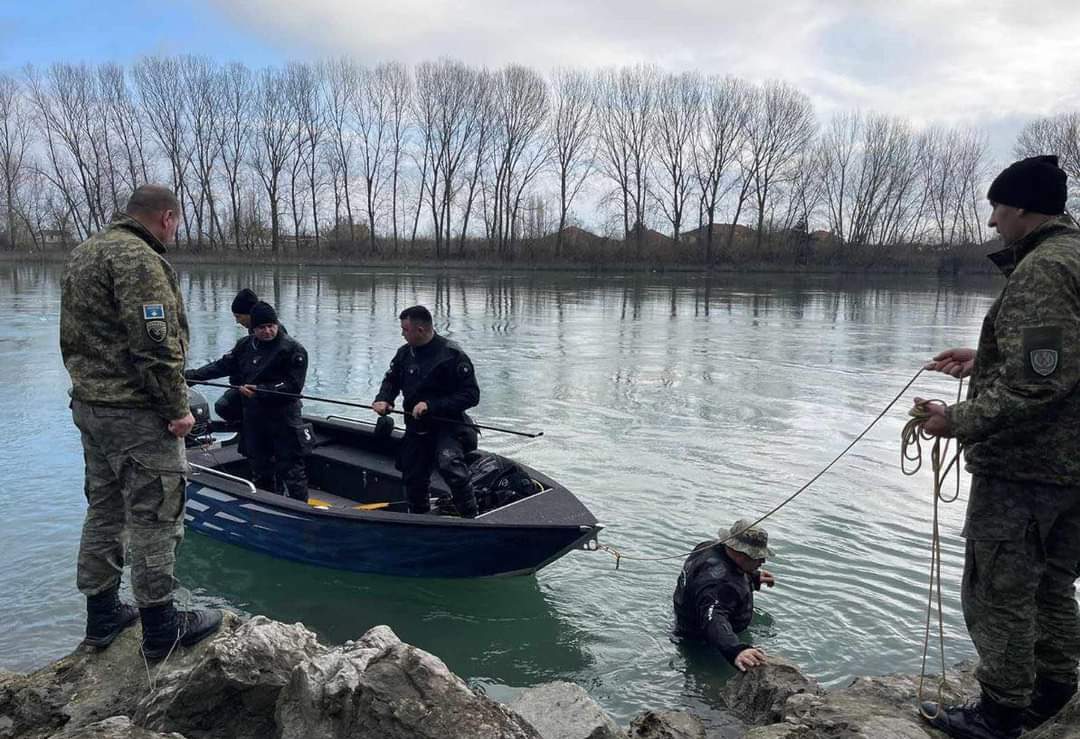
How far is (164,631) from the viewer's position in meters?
3.48

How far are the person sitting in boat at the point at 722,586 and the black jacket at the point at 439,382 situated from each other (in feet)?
6.13

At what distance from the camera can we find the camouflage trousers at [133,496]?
3295mm

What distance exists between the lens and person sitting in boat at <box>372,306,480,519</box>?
5.61 m

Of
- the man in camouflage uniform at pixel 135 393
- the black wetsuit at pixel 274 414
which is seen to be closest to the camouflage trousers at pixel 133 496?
the man in camouflage uniform at pixel 135 393

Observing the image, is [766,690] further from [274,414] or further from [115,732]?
[274,414]

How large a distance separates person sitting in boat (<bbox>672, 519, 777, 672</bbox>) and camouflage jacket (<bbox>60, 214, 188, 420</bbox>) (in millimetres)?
2842

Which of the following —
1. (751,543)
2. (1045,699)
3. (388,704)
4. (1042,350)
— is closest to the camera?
(1042,350)

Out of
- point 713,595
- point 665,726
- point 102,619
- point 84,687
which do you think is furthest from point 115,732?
point 713,595

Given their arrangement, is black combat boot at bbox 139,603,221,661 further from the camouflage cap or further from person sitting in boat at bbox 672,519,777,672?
the camouflage cap

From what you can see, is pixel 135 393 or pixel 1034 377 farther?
pixel 135 393

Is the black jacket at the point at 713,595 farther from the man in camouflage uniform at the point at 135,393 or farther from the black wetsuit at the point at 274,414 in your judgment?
the black wetsuit at the point at 274,414

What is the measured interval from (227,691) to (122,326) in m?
1.48

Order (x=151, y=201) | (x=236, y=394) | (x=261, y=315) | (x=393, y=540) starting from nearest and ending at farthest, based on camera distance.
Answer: (x=151, y=201)
(x=393, y=540)
(x=261, y=315)
(x=236, y=394)

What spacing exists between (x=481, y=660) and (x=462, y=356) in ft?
6.74
